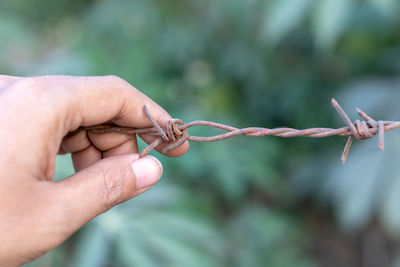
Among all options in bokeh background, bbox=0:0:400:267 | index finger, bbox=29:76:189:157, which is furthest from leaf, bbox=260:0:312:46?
index finger, bbox=29:76:189:157

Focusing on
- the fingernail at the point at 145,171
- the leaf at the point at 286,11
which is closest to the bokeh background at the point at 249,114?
the leaf at the point at 286,11

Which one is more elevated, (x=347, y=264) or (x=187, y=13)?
(x=187, y=13)

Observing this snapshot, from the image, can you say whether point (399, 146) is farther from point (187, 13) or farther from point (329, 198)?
point (187, 13)

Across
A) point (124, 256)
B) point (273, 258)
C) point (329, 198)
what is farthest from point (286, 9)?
point (329, 198)

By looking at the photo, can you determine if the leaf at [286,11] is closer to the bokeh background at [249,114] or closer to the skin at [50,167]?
the bokeh background at [249,114]

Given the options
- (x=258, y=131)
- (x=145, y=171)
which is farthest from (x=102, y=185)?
(x=258, y=131)

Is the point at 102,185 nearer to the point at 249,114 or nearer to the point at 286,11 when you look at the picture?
the point at 286,11

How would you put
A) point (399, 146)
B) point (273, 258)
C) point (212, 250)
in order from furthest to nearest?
1. point (273, 258)
2. point (399, 146)
3. point (212, 250)

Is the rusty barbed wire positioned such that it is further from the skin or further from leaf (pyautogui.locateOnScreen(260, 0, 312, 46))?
leaf (pyautogui.locateOnScreen(260, 0, 312, 46))
